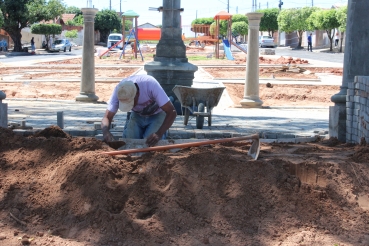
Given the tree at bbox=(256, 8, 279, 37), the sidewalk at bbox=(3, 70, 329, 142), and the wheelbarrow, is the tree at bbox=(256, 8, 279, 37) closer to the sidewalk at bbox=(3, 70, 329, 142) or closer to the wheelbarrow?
the sidewalk at bbox=(3, 70, 329, 142)

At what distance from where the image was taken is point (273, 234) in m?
4.59

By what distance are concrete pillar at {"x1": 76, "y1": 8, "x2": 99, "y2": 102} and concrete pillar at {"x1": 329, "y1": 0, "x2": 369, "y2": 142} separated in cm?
750

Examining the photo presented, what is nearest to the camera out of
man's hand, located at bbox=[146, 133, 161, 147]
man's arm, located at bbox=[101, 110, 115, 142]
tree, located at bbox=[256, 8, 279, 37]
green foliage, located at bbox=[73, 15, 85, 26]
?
A: man's hand, located at bbox=[146, 133, 161, 147]

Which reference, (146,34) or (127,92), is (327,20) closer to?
(146,34)

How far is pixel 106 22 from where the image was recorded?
258 feet

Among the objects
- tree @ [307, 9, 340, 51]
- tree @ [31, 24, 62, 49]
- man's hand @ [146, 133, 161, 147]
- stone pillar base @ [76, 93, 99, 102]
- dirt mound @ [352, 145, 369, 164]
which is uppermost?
tree @ [307, 9, 340, 51]

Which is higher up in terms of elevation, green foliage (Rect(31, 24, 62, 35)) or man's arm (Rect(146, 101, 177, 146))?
green foliage (Rect(31, 24, 62, 35))

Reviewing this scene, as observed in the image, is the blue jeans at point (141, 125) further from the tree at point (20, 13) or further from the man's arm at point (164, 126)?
the tree at point (20, 13)

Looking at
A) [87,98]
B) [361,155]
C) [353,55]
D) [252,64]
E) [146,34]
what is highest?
[146,34]

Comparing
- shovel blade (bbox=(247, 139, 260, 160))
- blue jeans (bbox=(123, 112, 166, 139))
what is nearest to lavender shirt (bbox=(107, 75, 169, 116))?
blue jeans (bbox=(123, 112, 166, 139))

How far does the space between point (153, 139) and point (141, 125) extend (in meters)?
0.98

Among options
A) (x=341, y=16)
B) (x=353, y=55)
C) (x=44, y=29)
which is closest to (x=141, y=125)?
(x=353, y=55)

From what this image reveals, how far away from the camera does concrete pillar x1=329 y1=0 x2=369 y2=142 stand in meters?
7.60

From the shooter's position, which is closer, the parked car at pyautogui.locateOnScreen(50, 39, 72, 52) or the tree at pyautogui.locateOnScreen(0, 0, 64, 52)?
the tree at pyautogui.locateOnScreen(0, 0, 64, 52)
